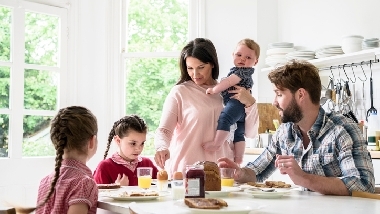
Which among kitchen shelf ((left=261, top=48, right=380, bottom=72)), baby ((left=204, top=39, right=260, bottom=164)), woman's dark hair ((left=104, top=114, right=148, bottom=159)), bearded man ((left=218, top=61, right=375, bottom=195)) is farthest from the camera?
kitchen shelf ((left=261, top=48, right=380, bottom=72))

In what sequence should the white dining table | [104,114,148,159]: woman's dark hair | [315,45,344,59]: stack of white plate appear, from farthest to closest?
[315,45,344,59]: stack of white plate, [104,114,148,159]: woman's dark hair, the white dining table

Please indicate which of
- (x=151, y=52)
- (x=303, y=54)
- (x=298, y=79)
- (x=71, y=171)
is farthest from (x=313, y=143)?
(x=151, y=52)

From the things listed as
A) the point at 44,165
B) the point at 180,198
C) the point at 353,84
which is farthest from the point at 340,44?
the point at 180,198

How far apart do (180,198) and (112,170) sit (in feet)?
3.23

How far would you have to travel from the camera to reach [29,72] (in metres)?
4.58

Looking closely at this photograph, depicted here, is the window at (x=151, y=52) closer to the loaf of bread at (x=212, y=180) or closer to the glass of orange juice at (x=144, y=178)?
the glass of orange juice at (x=144, y=178)

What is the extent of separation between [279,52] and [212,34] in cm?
66

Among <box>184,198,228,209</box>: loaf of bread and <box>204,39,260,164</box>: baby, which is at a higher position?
<box>204,39,260,164</box>: baby

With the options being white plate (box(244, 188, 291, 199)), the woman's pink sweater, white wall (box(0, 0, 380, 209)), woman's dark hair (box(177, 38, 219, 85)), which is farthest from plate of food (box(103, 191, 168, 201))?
white wall (box(0, 0, 380, 209))

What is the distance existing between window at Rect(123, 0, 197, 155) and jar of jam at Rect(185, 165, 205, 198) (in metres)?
3.06

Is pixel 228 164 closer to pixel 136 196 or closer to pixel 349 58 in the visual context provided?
pixel 136 196

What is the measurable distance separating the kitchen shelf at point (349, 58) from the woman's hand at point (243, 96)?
1.39 m

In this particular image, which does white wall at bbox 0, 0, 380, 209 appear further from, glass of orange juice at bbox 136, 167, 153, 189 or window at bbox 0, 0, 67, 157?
glass of orange juice at bbox 136, 167, 153, 189

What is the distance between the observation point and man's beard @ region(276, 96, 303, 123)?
2.43 m
